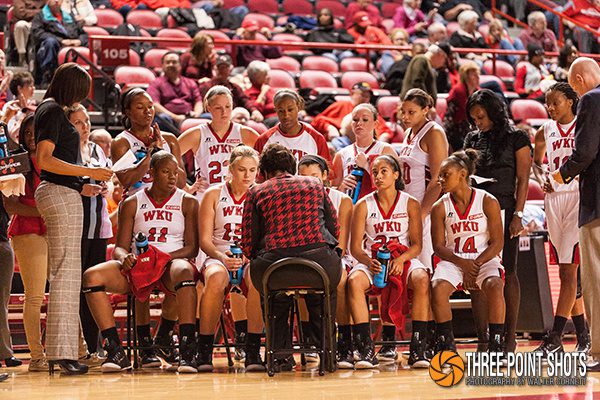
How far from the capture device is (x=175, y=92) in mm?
10328

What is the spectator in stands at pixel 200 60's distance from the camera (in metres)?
10.6

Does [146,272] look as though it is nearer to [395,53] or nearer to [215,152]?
[215,152]

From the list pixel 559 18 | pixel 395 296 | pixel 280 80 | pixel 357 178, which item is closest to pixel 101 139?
pixel 357 178

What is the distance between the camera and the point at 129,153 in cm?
637

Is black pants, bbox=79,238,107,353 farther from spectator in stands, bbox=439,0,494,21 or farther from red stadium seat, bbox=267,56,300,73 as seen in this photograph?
spectator in stands, bbox=439,0,494,21

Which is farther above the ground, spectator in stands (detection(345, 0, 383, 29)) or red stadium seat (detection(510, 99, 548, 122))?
spectator in stands (detection(345, 0, 383, 29))

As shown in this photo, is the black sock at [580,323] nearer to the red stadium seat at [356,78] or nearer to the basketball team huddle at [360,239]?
the basketball team huddle at [360,239]

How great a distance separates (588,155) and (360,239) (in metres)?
1.50

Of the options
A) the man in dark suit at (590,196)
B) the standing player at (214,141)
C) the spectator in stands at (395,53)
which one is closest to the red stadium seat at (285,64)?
the spectator in stands at (395,53)

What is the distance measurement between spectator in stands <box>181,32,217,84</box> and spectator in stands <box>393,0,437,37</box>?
527cm

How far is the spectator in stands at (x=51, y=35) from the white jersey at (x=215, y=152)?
4039mm

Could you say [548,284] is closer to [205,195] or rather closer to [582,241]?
[582,241]

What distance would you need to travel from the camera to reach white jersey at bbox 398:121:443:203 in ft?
22.5

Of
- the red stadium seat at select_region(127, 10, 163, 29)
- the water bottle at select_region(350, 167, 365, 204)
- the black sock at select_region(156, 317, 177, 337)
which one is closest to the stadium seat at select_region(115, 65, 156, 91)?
the red stadium seat at select_region(127, 10, 163, 29)
